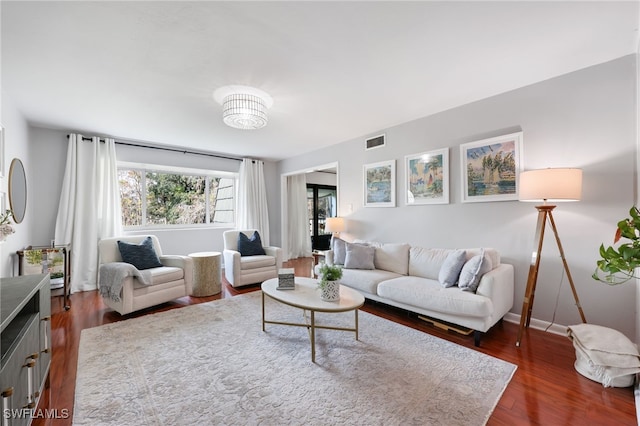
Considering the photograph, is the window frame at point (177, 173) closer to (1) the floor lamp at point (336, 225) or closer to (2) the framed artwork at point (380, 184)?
(1) the floor lamp at point (336, 225)

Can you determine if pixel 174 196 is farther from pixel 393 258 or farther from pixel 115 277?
pixel 393 258

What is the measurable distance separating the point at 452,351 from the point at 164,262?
3.53 m

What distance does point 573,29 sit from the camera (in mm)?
1955

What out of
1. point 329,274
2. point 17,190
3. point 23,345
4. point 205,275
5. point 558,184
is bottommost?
point 205,275

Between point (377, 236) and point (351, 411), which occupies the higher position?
point (377, 236)

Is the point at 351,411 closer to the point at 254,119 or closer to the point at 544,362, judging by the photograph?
the point at 544,362

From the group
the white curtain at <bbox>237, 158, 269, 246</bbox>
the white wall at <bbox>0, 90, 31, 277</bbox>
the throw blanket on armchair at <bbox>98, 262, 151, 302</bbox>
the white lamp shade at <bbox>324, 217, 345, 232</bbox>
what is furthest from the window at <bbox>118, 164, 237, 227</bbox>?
the white lamp shade at <bbox>324, 217, 345, 232</bbox>

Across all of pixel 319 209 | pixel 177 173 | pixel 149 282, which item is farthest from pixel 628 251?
pixel 319 209

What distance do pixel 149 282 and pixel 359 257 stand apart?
8.26 feet

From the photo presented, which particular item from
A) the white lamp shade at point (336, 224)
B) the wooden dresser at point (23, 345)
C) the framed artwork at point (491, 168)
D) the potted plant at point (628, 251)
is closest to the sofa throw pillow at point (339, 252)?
the white lamp shade at point (336, 224)

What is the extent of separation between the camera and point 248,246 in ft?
14.7

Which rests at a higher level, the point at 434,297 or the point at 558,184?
the point at 558,184

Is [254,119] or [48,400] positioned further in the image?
[254,119]

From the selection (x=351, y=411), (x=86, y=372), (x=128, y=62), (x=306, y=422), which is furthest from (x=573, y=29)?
(x=86, y=372)
